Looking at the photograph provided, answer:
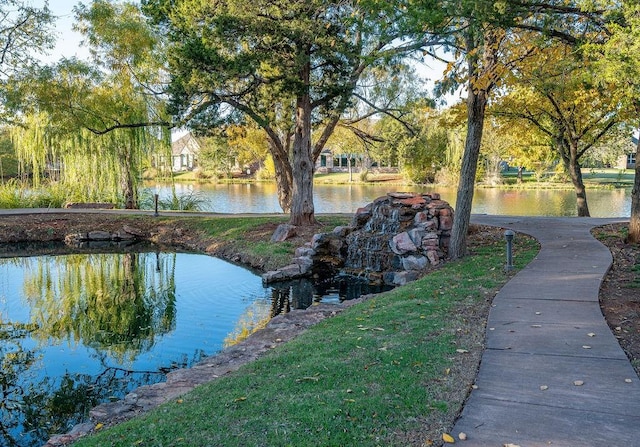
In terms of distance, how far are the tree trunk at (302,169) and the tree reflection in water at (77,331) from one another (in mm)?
4454

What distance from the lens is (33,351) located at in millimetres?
8172

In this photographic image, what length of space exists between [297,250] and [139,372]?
7.53 meters

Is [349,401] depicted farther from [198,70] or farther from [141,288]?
[198,70]

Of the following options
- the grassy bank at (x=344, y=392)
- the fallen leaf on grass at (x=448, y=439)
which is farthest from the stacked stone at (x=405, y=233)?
the fallen leaf on grass at (x=448, y=439)

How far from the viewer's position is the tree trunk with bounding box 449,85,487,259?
34.3 feet

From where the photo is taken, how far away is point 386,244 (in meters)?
13.6

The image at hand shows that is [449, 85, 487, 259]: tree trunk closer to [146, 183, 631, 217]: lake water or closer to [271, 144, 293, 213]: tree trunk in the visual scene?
[271, 144, 293, 213]: tree trunk

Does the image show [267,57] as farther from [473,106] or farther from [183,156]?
[183,156]

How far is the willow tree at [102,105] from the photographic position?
18.9 m

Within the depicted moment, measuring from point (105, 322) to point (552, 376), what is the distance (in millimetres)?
8207

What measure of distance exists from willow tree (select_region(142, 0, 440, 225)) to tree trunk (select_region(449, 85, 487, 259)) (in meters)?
2.23

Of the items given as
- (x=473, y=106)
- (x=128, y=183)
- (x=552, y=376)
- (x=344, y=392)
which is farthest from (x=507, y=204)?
(x=344, y=392)

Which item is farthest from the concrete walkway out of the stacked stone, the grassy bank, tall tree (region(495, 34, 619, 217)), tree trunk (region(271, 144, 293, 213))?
tree trunk (region(271, 144, 293, 213))

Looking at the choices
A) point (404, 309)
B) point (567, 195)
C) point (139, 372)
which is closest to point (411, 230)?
point (404, 309)
